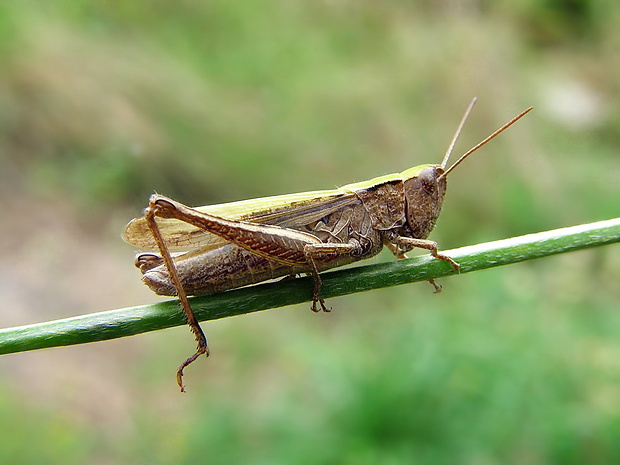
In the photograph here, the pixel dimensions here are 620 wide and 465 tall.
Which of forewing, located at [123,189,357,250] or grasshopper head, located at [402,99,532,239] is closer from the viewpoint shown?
forewing, located at [123,189,357,250]

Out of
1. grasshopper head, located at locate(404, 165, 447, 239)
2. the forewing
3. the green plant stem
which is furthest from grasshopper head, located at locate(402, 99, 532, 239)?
the green plant stem

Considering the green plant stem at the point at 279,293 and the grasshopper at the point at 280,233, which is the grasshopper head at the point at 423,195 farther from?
the green plant stem at the point at 279,293

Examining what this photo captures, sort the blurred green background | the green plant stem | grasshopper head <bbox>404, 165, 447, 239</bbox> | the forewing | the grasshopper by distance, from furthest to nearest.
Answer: the blurred green background, grasshopper head <bbox>404, 165, 447, 239</bbox>, the forewing, the grasshopper, the green plant stem

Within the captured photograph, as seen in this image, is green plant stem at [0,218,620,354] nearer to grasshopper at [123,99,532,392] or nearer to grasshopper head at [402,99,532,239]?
grasshopper at [123,99,532,392]

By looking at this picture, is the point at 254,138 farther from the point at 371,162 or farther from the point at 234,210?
the point at 234,210

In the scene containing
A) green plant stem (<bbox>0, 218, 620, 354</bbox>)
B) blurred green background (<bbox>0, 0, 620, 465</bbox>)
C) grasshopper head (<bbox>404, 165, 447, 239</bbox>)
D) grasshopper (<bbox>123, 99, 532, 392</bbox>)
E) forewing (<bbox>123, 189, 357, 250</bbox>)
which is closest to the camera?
green plant stem (<bbox>0, 218, 620, 354</bbox>)

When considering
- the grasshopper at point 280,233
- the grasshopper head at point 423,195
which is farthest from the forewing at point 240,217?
the grasshopper head at point 423,195

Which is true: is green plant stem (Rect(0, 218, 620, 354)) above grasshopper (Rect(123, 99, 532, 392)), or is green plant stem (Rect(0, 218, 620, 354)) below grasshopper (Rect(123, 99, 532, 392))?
below

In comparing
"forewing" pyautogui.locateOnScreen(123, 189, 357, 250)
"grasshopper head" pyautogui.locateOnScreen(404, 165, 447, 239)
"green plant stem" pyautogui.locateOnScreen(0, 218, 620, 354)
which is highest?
"forewing" pyautogui.locateOnScreen(123, 189, 357, 250)

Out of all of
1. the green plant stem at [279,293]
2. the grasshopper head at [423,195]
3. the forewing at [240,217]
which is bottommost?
the green plant stem at [279,293]
